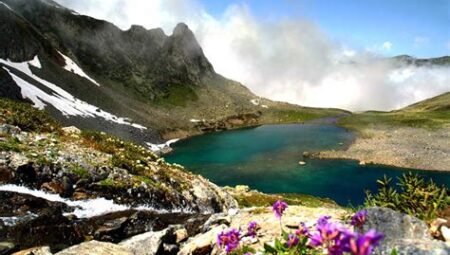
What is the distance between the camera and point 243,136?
18112 centimetres

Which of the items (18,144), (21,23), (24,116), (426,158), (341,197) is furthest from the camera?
(21,23)

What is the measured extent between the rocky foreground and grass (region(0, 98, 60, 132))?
91.8 metres

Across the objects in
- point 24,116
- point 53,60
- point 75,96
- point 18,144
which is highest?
point 53,60

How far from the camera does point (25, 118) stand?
33.4 meters

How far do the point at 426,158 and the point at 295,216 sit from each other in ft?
361

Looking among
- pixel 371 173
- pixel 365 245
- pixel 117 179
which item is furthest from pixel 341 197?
pixel 365 245

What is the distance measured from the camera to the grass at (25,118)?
1276 inches

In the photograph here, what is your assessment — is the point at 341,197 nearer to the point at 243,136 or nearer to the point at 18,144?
the point at 18,144

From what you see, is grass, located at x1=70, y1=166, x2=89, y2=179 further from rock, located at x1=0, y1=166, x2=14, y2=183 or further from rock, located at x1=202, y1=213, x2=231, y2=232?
rock, located at x1=202, y1=213, x2=231, y2=232

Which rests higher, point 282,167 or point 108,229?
point 282,167

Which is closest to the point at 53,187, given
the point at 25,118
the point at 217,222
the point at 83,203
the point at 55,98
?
the point at 83,203

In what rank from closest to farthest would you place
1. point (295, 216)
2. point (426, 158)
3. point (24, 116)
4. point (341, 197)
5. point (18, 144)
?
point (295, 216) < point (18, 144) < point (24, 116) < point (341, 197) < point (426, 158)

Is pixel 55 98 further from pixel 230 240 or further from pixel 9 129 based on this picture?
pixel 230 240

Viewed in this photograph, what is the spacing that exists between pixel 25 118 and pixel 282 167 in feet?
264
